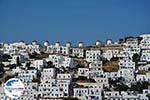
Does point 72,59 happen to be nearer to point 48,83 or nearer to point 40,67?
point 40,67

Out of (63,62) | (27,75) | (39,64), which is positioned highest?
Answer: (63,62)

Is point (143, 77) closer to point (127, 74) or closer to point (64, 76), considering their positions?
point (127, 74)

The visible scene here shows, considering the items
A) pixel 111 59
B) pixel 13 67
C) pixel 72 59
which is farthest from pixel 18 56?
pixel 111 59

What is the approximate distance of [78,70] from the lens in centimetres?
2408

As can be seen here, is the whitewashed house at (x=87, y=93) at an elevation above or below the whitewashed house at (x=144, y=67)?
below

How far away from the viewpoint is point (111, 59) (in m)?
27.4

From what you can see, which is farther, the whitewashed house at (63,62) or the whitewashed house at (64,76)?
the whitewashed house at (63,62)

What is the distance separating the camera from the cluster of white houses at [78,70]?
67.4 feet

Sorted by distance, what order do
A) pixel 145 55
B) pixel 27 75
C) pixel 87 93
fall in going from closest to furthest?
pixel 87 93
pixel 27 75
pixel 145 55

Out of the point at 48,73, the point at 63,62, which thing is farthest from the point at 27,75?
the point at 63,62

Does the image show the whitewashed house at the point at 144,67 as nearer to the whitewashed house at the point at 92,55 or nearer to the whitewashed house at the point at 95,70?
the whitewashed house at the point at 95,70

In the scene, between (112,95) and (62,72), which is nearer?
(112,95)

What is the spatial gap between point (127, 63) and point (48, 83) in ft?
17.4

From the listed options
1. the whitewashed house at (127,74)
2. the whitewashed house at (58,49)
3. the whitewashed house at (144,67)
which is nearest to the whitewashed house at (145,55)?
the whitewashed house at (144,67)
